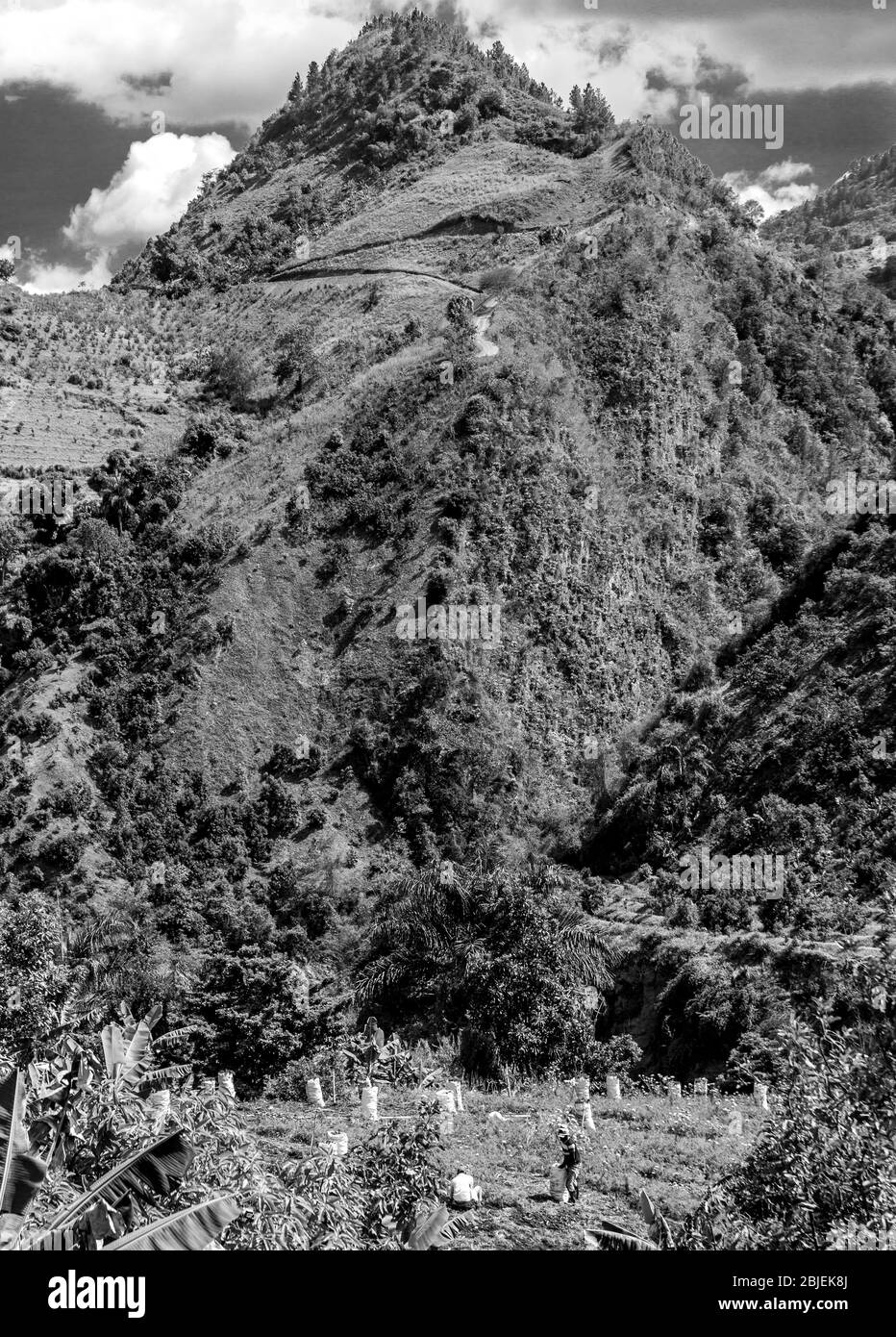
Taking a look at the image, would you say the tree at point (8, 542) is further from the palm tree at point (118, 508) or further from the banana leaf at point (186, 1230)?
the banana leaf at point (186, 1230)

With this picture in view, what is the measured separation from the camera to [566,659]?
4406 cm

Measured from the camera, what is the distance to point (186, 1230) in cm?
846

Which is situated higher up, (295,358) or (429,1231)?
(295,358)

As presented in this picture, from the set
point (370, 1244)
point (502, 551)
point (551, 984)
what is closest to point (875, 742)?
point (551, 984)

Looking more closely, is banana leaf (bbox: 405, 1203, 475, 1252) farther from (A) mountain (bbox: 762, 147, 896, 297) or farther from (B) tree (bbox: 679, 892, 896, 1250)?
(A) mountain (bbox: 762, 147, 896, 297)

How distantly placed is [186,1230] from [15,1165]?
1285mm

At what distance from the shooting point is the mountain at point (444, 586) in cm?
3484

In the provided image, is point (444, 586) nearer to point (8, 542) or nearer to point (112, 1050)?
point (8, 542)

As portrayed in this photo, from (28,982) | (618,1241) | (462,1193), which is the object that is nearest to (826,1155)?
(618,1241)

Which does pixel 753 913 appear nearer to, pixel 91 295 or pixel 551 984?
pixel 551 984

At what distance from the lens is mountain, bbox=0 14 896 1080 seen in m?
34.8

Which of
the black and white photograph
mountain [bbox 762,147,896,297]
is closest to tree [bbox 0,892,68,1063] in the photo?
the black and white photograph

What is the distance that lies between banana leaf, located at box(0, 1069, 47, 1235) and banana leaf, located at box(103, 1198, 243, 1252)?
678mm
